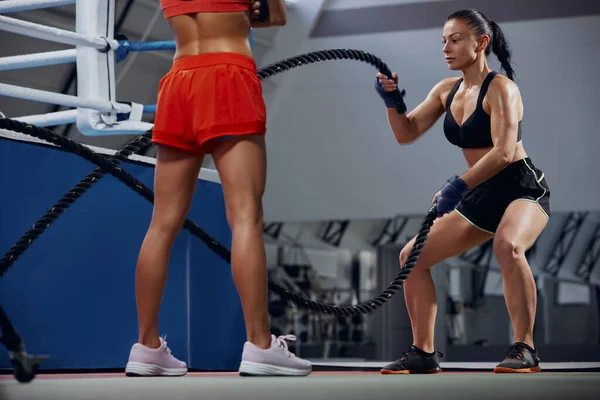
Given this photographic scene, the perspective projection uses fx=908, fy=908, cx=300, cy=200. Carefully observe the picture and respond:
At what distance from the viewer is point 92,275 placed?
127 inches

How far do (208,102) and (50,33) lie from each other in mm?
1308

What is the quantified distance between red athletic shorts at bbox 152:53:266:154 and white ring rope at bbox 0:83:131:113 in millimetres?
929

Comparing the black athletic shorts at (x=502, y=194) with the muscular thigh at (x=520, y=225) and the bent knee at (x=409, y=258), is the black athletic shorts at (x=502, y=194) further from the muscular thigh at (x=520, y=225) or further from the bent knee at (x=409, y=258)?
the bent knee at (x=409, y=258)

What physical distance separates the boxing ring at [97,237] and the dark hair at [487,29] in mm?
375

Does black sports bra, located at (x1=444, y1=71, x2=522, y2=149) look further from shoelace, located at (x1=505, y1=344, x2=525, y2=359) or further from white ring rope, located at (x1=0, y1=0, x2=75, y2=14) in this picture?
white ring rope, located at (x1=0, y1=0, x2=75, y2=14)

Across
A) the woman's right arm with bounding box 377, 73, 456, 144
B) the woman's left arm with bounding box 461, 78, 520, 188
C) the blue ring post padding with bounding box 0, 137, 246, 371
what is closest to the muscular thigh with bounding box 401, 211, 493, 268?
the woman's left arm with bounding box 461, 78, 520, 188

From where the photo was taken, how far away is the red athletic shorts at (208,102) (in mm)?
2160

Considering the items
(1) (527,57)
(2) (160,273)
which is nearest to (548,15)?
(1) (527,57)

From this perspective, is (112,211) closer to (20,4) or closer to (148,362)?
(20,4)

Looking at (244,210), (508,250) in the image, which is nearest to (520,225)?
(508,250)

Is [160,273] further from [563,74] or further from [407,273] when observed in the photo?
[563,74]

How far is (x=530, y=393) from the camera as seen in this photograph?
1.67 m

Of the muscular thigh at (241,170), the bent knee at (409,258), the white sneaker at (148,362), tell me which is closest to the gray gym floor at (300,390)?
the white sneaker at (148,362)

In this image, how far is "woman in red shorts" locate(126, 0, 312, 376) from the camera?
214cm
